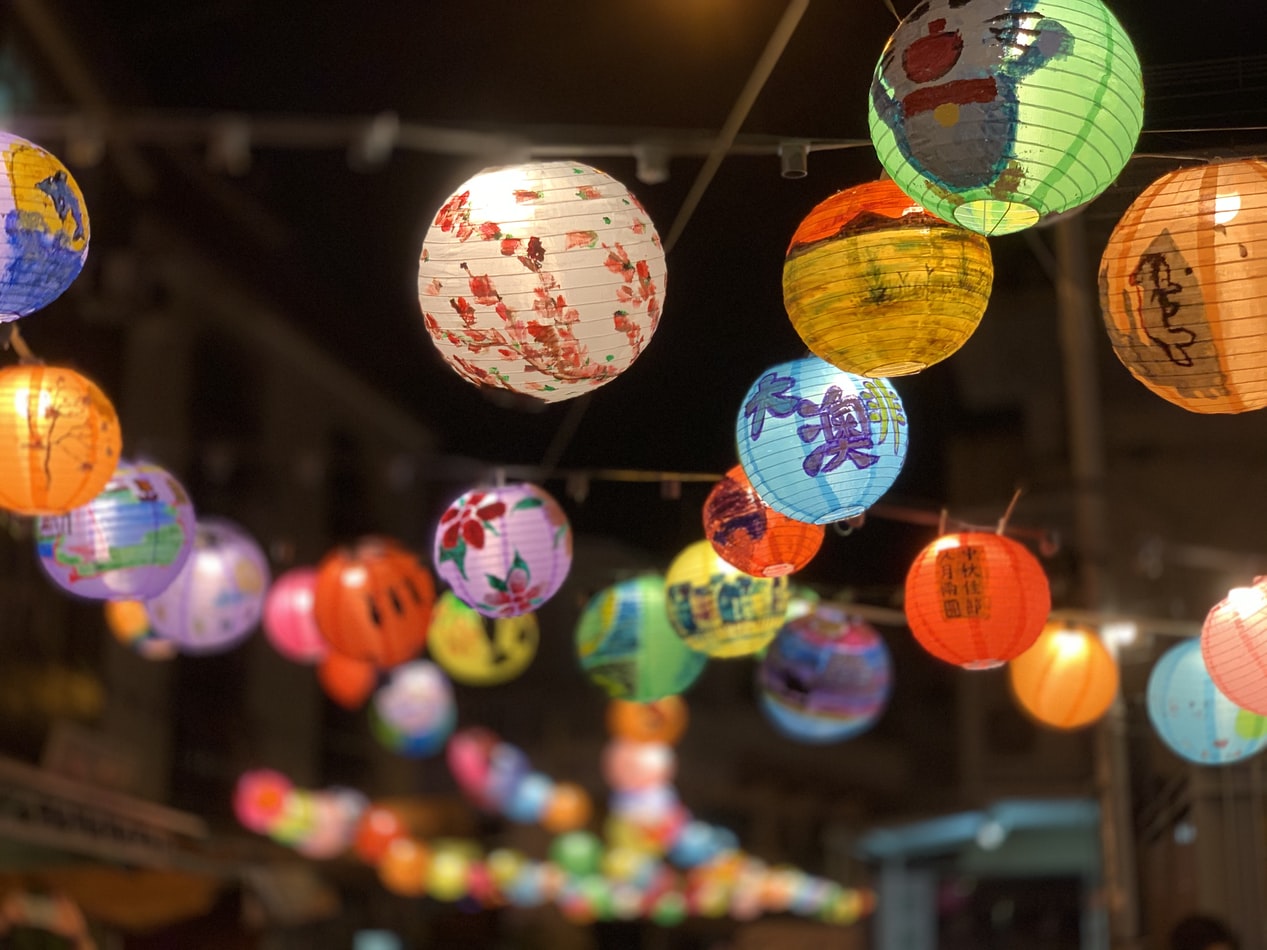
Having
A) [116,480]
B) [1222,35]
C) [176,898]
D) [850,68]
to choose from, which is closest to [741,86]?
[850,68]

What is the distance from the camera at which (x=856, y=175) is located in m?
5.30

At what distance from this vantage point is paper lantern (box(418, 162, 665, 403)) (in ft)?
10.5

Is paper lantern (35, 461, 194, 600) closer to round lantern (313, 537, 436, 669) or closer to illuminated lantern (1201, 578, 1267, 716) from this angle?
round lantern (313, 537, 436, 669)

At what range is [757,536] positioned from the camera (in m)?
4.20

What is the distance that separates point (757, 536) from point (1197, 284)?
5.52 ft

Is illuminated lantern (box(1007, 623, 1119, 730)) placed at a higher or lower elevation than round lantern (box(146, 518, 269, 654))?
lower

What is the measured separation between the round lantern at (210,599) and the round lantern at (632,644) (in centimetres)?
174

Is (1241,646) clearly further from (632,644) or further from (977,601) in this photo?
(632,644)

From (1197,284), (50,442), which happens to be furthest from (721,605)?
(1197,284)

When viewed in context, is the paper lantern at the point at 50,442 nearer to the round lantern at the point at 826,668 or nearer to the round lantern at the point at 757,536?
the round lantern at the point at 757,536

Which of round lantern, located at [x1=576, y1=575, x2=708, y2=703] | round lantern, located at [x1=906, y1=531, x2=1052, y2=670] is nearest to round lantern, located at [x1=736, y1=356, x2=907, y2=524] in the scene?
round lantern, located at [x1=906, y1=531, x2=1052, y2=670]

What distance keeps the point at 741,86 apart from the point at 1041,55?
4.10m

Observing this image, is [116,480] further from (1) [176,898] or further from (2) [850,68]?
(1) [176,898]

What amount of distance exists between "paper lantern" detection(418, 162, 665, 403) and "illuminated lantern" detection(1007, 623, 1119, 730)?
293 centimetres
